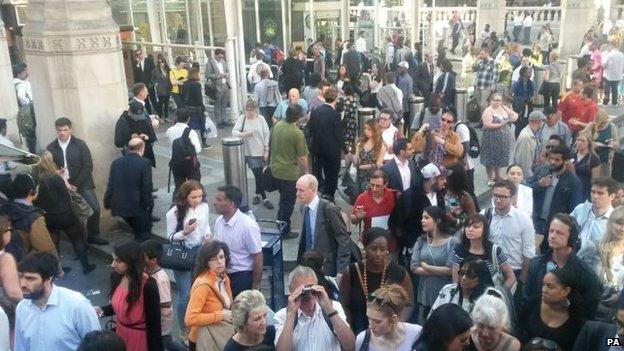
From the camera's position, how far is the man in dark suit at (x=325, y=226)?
523 cm

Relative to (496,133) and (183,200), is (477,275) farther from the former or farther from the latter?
(496,133)

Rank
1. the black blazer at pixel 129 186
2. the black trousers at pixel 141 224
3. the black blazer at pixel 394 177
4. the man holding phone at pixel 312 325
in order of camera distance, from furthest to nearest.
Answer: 1. the black trousers at pixel 141 224
2. the black blazer at pixel 129 186
3. the black blazer at pixel 394 177
4. the man holding phone at pixel 312 325

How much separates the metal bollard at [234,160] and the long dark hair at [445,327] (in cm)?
432

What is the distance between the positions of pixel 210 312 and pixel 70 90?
485 centimetres

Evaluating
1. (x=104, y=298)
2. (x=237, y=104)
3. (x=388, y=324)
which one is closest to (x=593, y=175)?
(x=388, y=324)

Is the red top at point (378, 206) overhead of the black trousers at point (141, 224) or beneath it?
overhead

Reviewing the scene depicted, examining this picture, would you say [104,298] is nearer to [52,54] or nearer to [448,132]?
[52,54]

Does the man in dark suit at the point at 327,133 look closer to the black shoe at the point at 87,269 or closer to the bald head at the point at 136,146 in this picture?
the bald head at the point at 136,146

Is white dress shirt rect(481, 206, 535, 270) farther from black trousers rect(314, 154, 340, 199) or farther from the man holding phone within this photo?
black trousers rect(314, 154, 340, 199)

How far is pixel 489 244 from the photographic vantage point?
15.2ft

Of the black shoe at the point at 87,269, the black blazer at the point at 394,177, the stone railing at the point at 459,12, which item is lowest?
the black shoe at the point at 87,269

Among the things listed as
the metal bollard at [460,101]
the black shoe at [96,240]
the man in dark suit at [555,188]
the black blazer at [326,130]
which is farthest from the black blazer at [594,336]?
the metal bollard at [460,101]

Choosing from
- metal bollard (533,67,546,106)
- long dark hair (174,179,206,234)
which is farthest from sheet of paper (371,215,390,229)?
metal bollard (533,67,546,106)

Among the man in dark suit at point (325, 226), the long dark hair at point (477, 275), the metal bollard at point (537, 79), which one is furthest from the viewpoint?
the metal bollard at point (537, 79)
